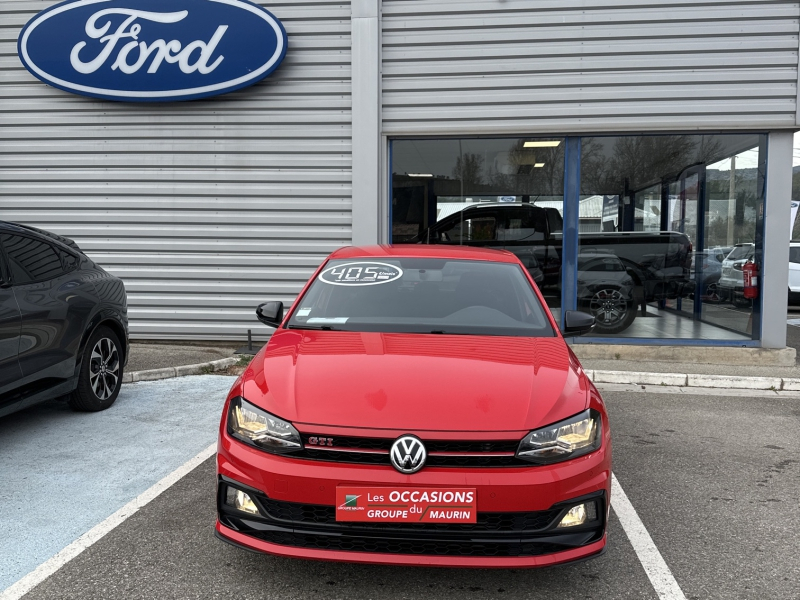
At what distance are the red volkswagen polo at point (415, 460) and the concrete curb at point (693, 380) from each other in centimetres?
460

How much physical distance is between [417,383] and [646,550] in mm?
1472

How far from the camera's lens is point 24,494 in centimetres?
386

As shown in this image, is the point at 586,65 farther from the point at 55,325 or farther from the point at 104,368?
the point at 55,325

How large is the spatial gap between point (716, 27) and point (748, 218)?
8.12ft

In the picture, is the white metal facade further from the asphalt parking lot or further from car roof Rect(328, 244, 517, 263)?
the asphalt parking lot

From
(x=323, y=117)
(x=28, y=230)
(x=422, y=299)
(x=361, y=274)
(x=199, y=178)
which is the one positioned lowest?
(x=422, y=299)

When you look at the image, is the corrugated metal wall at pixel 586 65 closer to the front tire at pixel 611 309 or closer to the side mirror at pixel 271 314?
the front tire at pixel 611 309

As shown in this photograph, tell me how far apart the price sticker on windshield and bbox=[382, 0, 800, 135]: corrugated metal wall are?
5.12 meters

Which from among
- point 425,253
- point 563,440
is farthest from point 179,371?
point 563,440

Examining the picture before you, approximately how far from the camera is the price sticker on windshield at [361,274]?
414 centimetres

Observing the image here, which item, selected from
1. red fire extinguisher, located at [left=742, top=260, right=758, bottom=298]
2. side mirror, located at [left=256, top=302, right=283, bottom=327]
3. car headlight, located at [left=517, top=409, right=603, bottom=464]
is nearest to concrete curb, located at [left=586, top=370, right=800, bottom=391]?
red fire extinguisher, located at [left=742, top=260, right=758, bottom=298]

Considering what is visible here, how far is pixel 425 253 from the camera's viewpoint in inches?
174

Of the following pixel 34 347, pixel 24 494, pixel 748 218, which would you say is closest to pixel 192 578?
pixel 24 494

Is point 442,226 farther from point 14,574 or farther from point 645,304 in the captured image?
point 14,574
